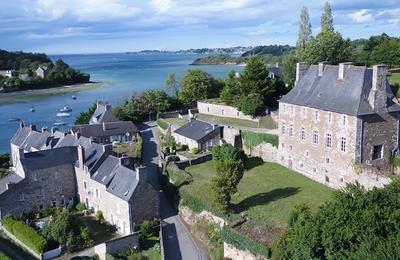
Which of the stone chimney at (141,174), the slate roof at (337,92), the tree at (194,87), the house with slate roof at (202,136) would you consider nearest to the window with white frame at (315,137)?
the slate roof at (337,92)

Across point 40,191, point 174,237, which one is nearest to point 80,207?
point 40,191

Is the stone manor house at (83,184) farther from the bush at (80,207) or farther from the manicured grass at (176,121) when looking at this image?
the manicured grass at (176,121)

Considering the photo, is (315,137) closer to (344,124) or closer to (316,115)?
(316,115)

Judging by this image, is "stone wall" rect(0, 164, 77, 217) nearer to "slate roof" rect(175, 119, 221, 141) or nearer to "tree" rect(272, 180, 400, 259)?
"slate roof" rect(175, 119, 221, 141)

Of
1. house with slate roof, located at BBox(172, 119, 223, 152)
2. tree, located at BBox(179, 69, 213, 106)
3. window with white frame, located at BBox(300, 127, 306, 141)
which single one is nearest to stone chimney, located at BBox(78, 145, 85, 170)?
house with slate roof, located at BBox(172, 119, 223, 152)

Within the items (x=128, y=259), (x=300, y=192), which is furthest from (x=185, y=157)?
(x=128, y=259)

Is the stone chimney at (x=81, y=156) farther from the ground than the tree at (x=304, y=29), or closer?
closer

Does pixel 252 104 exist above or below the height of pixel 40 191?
above

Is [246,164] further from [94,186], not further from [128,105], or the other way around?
[128,105]
